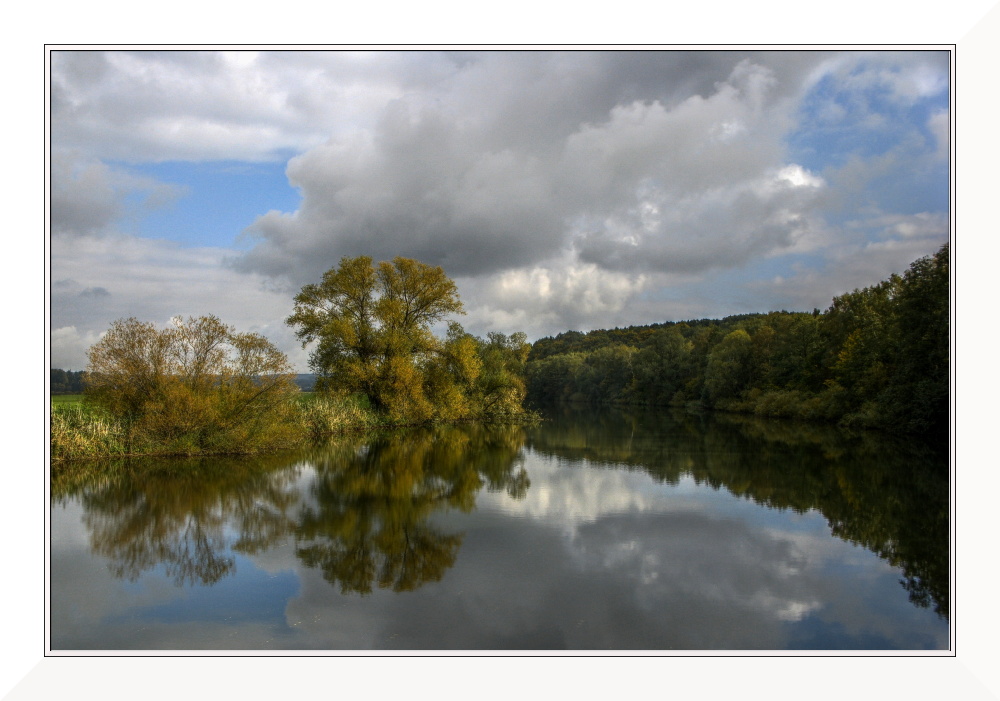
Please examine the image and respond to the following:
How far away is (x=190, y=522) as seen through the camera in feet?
33.1

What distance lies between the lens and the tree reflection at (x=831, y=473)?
8898mm

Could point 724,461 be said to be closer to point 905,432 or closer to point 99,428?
point 905,432

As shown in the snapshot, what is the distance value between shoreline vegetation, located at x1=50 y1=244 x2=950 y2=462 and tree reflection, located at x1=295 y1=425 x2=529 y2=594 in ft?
11.5

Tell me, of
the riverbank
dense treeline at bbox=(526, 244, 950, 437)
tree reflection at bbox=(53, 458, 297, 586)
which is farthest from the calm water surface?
dense treeline at bbox=(526, 244, 950, 437)

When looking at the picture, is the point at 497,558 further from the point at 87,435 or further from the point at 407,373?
the point at 407,373

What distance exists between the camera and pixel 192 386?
59.6ft

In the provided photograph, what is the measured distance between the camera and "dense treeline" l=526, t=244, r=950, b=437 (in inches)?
924

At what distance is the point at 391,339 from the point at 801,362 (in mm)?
29200

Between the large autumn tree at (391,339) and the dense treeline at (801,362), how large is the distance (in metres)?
20.1

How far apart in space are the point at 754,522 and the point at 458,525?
4.94 metres

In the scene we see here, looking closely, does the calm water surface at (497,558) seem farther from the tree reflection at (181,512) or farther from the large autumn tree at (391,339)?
the large autumn tree at (391,339)

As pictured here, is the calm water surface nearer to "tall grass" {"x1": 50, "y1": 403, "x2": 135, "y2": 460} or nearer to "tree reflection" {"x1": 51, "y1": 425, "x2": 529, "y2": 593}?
"tree reflection" {"x1": 51, "y1": 425, "x2": 529, "y2": 593}

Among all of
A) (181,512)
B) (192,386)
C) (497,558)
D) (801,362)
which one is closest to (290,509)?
(181,512)
